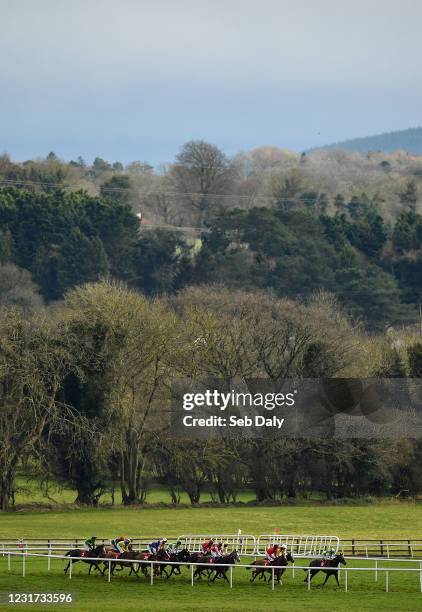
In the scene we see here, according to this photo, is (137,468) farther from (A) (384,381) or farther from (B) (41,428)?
(A) (384,381)

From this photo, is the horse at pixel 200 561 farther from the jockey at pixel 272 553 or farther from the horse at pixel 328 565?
the horse at pixel 328 565

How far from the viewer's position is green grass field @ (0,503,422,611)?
3184 cm

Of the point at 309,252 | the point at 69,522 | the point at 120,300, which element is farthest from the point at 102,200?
the point at 69,522

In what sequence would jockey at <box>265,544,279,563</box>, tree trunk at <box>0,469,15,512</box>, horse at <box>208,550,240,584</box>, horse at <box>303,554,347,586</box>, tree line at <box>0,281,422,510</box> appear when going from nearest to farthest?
horse at <box>303,554,347,586</box>, jockey at <box>265,544,279,563</box>, horse at <box>208,550,240,584</box>, tree trunk at <box>0,469,15,512</box>, tree line at <box>0,281,422,510</box>

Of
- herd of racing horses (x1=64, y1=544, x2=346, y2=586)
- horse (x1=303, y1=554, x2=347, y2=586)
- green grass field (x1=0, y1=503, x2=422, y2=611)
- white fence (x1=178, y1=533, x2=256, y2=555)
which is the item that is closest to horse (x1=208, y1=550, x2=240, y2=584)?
herd of racing horses (x1=64, y1=544, x2=346, y2=586)

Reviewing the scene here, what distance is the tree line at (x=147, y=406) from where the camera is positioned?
62.4m

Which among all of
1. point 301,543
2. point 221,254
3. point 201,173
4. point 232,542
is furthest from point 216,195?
point 232,542

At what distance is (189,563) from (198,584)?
1.02 meters

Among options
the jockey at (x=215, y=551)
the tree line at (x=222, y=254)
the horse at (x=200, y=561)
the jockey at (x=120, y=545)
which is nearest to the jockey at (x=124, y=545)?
the jockey at (x=120, y=545)

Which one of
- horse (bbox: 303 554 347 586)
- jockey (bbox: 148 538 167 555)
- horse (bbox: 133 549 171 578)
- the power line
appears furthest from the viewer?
the power line

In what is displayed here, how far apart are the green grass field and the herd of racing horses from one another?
13.8 inches

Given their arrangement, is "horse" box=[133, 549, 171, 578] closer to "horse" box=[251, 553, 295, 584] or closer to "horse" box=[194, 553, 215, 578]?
"horse" box=[194, 553, 215, 578]

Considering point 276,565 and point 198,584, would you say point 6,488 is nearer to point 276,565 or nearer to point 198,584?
point 198,584

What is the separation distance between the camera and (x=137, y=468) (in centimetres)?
6600
